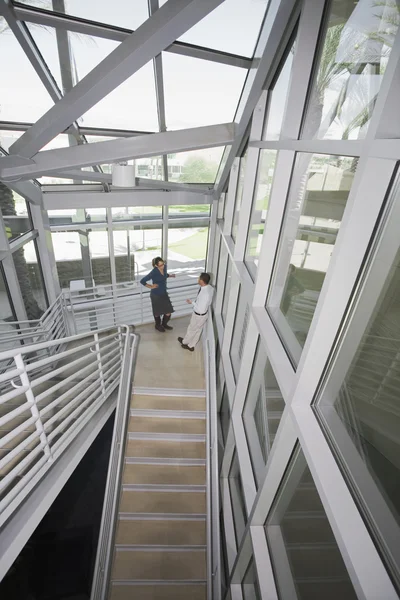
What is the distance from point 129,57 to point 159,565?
16.6 feet

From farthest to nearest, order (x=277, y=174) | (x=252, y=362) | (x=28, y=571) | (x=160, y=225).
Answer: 1. (x=160, y=225)
2. (x=28, y=571)
3. (x=252, y=362)
4. (x=277, y=174)

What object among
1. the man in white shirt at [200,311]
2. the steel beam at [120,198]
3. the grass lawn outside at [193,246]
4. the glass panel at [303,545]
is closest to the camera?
the glass panel at [303,545]

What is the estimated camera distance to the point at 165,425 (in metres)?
4.48

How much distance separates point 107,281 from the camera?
7.63 meters

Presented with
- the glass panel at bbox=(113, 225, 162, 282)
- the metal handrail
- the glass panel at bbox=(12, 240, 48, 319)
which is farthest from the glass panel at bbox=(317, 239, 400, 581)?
the glass panel at bbox=(113, 225, 162, 282)

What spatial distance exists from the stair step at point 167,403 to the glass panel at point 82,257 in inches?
147

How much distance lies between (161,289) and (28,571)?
14.2 ft

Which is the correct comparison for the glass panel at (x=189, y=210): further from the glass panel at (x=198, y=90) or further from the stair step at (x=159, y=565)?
the stair step at (x=159, y=565)

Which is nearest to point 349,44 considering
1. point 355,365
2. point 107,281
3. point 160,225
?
point 355,365

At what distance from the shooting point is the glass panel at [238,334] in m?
3.88

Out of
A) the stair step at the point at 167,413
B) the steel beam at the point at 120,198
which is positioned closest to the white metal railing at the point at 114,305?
the steel beam at the point at 120,198

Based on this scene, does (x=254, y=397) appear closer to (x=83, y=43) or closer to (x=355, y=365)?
(x=355, y=365)

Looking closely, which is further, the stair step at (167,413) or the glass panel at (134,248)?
the glass panel at (134,248)

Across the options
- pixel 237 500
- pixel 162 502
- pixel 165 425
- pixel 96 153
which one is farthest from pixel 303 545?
pixel 96 153
